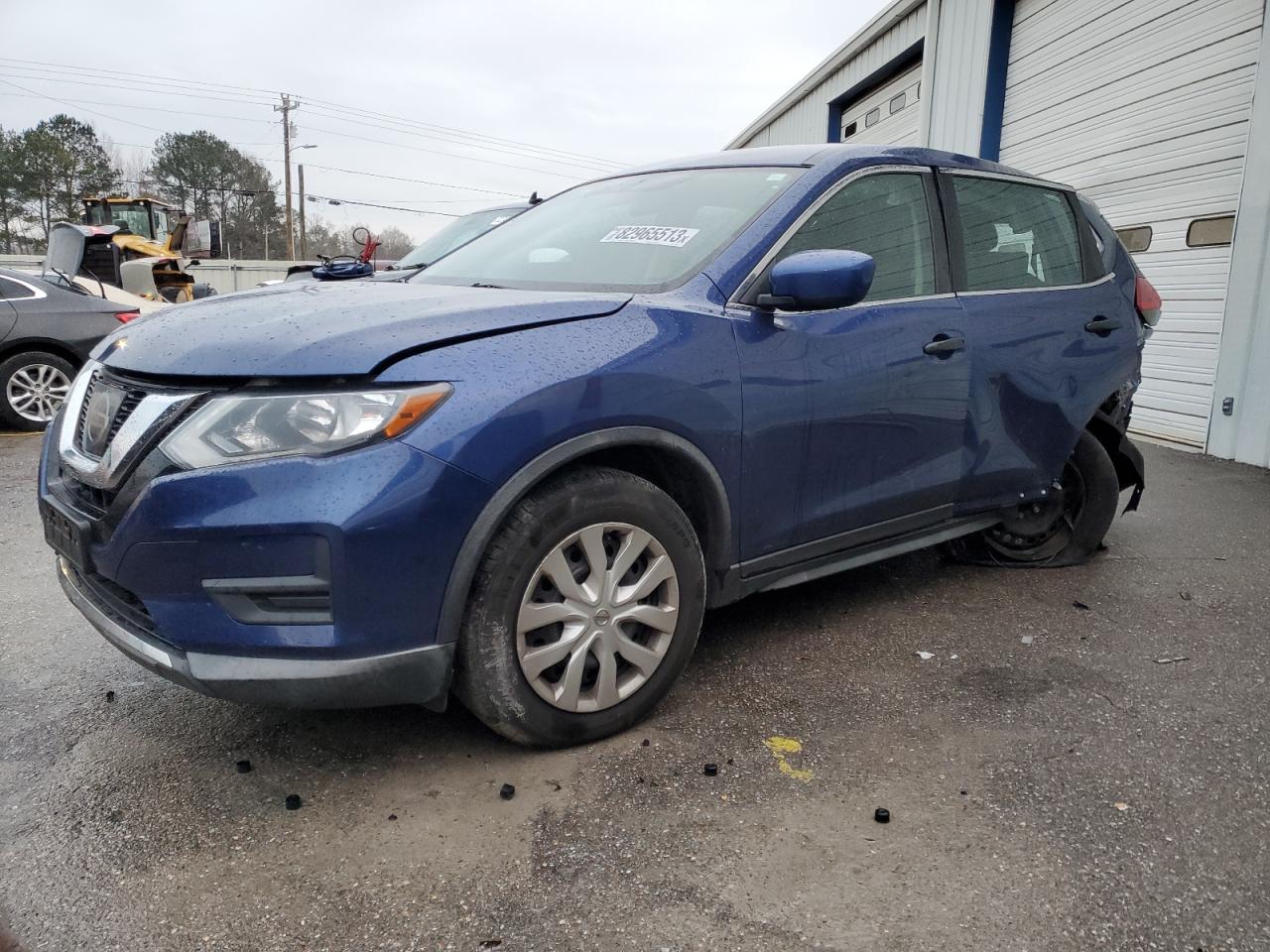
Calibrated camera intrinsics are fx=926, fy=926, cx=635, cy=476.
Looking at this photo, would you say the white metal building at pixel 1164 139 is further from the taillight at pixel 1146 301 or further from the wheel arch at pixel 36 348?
the wheel arch at pixel 36 348

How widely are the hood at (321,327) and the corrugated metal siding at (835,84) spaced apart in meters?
11.0

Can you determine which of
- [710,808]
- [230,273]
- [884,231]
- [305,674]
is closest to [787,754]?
[710,808]

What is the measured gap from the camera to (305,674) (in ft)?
6.73

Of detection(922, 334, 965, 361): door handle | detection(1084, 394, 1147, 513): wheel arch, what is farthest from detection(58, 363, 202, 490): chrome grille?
detection(1084, 394, 1147, 513): wheel arch

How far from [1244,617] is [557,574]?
285 cm

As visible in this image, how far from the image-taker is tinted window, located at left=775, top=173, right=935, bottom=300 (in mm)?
2939

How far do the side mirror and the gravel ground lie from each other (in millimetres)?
1182

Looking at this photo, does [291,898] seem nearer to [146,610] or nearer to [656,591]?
[146,610]

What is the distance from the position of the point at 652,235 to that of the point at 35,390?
699 centimetres

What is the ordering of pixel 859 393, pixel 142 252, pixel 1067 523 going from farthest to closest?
pixel 142 252, pixel 1067 523, pixel 859 393

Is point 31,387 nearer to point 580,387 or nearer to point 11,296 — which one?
point 11,296

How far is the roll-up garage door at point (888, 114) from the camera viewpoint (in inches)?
488

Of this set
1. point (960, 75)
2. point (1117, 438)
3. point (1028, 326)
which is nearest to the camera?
point (1028, 326)

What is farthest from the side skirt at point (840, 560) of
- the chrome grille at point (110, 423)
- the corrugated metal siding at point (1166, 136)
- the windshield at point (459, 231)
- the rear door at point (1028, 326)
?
the windshield at point (459, 231)
